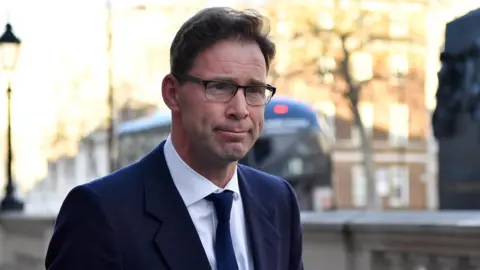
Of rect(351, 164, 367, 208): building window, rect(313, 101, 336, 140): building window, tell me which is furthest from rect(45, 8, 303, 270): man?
rect(351, 164, 367, 208): building window

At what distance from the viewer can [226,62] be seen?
2.36 meters

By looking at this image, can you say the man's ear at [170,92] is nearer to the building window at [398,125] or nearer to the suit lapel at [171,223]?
the suit lapel at [171,223]

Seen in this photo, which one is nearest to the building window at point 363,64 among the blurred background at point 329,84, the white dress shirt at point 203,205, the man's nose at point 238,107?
the blurred background at point 329,84

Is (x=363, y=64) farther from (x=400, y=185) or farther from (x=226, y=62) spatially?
(x=226, y=62)

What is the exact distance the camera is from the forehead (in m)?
2.35

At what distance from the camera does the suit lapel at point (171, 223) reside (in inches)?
92.1

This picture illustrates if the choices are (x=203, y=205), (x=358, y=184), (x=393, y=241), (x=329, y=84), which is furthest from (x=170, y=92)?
(x=358, y=184)

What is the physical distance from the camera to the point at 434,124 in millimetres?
17500

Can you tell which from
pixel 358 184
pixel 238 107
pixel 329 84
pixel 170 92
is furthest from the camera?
pixel 358 184

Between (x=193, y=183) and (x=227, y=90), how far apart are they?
0.80 ft

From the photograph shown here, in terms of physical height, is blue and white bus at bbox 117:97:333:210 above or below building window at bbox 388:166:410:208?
above

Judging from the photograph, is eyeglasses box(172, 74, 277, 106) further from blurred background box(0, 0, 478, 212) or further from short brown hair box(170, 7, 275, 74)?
blurred background box(0, 0, 478, 212)

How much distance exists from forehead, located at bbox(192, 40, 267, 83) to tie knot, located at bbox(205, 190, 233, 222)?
0.93ft

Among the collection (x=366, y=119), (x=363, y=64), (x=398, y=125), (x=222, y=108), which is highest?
(x=363, y=64)
